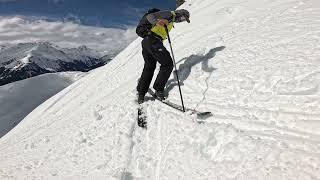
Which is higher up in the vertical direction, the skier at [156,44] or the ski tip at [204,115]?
the skier at [156,44]

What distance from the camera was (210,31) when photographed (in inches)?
703

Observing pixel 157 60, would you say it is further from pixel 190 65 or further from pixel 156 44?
pixel 190 65

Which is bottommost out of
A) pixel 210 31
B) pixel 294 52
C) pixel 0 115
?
pixel 0 115

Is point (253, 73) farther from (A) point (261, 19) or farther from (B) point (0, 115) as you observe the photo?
(B) point (0, 115)

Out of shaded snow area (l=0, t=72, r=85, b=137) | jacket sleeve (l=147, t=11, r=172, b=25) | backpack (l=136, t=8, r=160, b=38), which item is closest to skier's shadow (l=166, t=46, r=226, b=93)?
backpack (l=136, t=8, r=160, b=38)

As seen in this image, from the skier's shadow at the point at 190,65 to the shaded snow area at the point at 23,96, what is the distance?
104 metres

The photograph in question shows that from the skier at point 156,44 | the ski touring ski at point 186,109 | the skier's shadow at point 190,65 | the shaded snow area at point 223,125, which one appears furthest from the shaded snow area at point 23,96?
the skier at point 156,44

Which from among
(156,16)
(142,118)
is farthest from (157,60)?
(142,118)

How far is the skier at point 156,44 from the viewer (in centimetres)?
1103

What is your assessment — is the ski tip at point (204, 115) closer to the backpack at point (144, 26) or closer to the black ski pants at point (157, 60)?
the black ski pants at point (157, 60)

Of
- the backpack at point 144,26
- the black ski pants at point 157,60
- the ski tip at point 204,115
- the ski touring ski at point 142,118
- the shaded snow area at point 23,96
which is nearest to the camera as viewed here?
the ski tip at point 204,115

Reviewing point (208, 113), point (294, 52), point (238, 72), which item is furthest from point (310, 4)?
point (208, 113)

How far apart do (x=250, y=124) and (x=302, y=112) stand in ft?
3.64

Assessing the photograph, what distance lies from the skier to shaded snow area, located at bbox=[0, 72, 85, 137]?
104960mm
